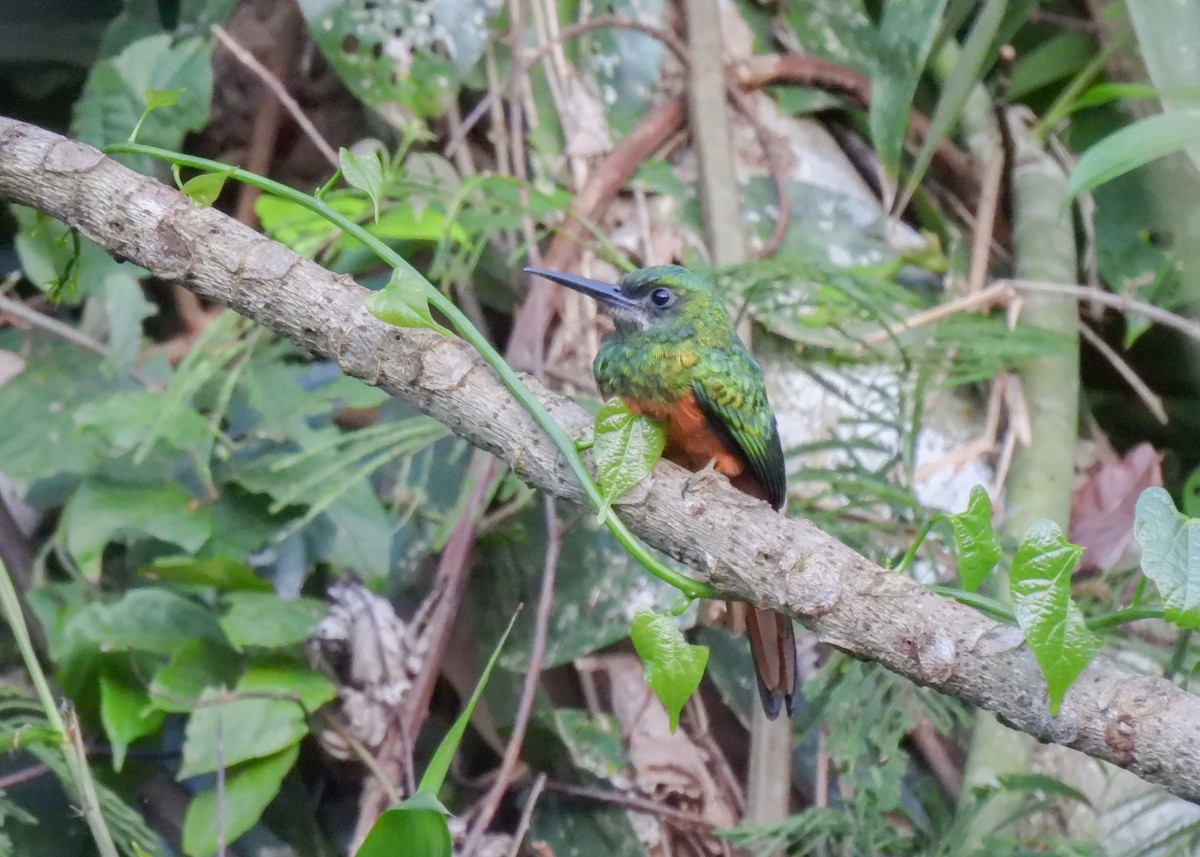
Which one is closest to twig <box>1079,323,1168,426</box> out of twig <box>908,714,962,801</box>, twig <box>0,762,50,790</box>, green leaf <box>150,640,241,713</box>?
twig <box>908,714,962,801</box>

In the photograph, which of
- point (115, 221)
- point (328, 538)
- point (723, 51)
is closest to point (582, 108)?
point (723, 51)

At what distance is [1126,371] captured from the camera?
196 cm

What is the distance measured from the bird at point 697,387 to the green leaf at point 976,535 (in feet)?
1.27

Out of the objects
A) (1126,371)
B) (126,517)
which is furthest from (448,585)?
(1126,371)

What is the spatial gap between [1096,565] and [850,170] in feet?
3.13

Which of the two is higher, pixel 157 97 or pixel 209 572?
pixel 157 97

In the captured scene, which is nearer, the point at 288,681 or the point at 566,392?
the point at 288,681

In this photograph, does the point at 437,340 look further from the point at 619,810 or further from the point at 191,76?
the point at 191,76

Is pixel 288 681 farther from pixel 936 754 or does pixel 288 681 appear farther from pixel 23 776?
pixel 936 754

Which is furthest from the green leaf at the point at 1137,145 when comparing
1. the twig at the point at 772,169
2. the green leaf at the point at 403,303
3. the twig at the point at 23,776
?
the twig at the point at 23,776

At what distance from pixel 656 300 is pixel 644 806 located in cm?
77

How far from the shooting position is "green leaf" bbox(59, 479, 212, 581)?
1585 millimetres

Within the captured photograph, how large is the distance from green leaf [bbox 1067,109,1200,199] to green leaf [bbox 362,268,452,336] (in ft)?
1.99

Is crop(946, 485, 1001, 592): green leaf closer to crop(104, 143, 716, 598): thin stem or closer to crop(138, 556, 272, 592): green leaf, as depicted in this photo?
crop(104, 143, 716, 598): thin stem
